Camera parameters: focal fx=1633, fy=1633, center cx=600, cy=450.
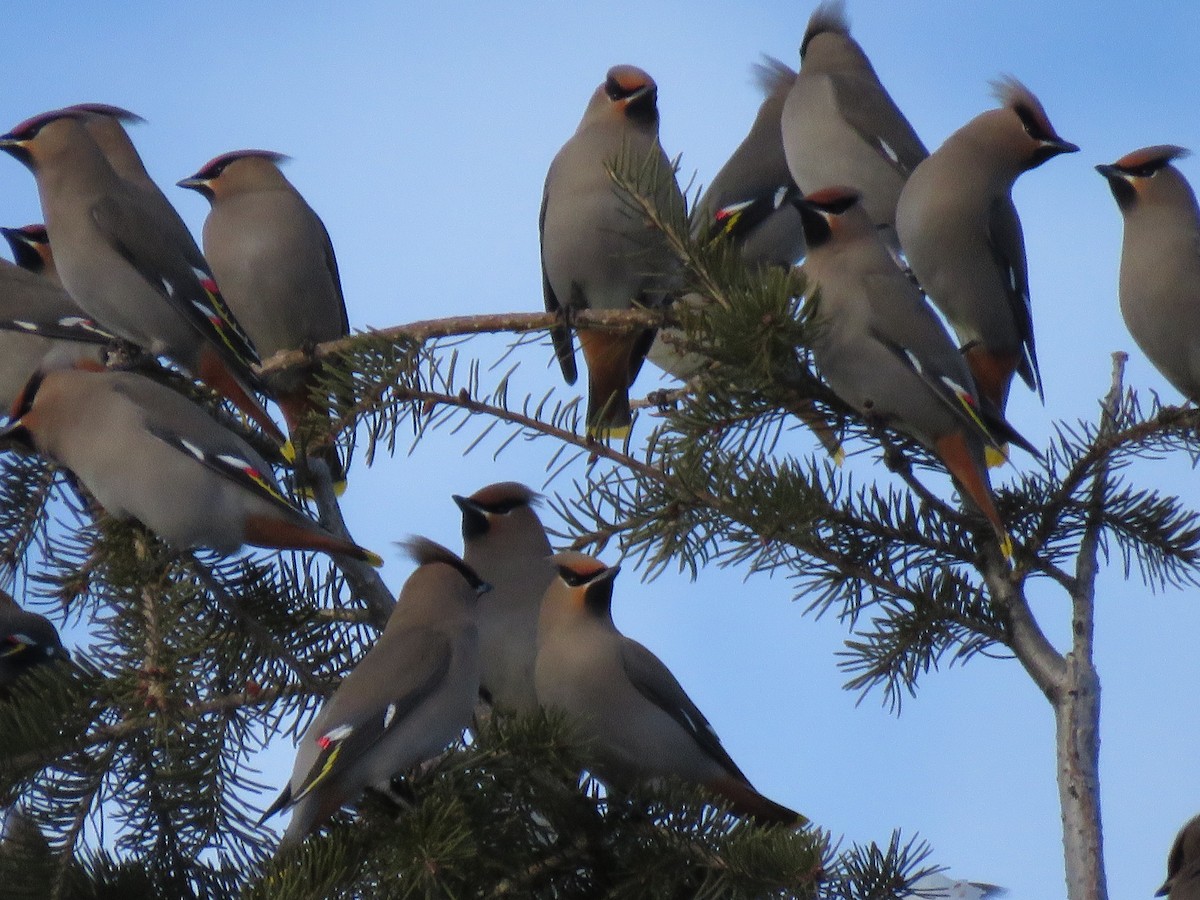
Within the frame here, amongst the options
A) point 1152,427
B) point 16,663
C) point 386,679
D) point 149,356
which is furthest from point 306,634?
point 149,356

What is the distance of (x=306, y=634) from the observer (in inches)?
121

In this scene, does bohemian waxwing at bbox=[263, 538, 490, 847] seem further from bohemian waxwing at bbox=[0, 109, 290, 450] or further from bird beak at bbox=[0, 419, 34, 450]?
bohemian waxwing at bbox=[0, 109, 290, 450]

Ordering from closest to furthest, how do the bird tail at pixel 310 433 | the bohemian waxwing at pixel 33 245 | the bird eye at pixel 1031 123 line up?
the bird tail at pixel 310 433 → the bird eye at pixel 1031 123 → the bohemian waxwing at pixel 33 245

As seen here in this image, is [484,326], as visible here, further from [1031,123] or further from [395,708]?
[1031,123]

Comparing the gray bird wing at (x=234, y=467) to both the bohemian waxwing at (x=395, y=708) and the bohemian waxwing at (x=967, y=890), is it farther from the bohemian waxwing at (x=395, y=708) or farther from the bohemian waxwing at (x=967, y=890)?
the bohemian waxwing at (x=967, y=890)

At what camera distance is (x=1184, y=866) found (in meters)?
3.70

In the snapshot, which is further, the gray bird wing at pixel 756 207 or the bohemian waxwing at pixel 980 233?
the gray bird wing at pixel 756 207

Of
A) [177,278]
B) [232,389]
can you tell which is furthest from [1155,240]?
[177,278]

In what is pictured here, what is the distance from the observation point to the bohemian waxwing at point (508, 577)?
11.8 ft

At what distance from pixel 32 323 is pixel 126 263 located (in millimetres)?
344

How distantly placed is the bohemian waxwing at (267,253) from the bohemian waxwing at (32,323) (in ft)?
1.66

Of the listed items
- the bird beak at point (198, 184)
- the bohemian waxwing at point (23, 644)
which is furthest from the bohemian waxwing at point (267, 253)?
the bohemian waxwing at point (23, 644)


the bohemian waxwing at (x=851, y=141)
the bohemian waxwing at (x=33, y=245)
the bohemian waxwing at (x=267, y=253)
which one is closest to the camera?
the bohemian waxwing at (x=851, y=141)

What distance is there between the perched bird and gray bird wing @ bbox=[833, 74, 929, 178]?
7.22ft
